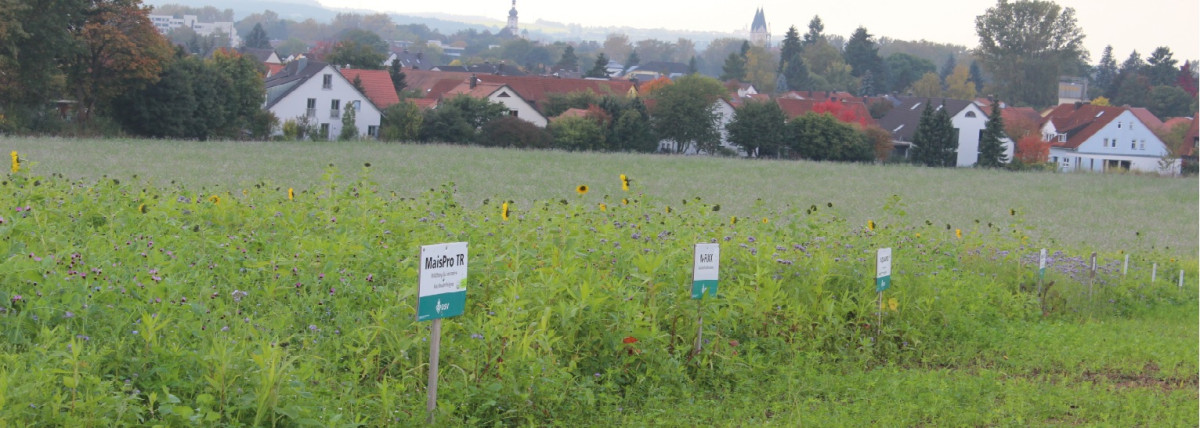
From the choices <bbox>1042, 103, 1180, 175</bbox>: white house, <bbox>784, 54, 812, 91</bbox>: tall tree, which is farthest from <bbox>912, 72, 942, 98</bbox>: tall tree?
<bbox>1042, 103, 1180, 175</bbox>: white house

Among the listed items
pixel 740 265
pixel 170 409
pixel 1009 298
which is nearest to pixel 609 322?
pixel 740 265

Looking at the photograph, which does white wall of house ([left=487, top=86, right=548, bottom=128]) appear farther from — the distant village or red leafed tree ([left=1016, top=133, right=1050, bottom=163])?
red leafed tree ([left=1016, top=133, right=1050, bottom=163])

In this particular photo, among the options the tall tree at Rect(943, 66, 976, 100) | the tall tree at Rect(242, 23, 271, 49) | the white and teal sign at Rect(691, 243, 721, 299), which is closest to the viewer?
the white and teal sign at Rect(691, 243, 721, 299)

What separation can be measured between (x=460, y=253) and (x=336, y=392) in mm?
925

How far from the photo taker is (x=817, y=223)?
12.4 meters

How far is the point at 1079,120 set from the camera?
87.9 m

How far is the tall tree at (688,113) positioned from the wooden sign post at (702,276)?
2156 inches

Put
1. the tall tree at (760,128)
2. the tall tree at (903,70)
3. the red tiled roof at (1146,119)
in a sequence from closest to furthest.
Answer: the tall tree at (760,128)
the red tiled roof at (1146,119)
the tall tree at (903,70)

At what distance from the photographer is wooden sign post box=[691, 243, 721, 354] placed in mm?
7625

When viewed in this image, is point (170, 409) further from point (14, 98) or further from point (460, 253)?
point (14, 98)

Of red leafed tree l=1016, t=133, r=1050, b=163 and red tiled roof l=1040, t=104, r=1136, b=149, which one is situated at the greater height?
red tiled roof l=1040, t=104, r=1136, b=149

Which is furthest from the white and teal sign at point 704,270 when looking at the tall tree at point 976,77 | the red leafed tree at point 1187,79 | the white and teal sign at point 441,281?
the tall tree at point 976,77

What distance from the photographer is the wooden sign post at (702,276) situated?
25.0 feet

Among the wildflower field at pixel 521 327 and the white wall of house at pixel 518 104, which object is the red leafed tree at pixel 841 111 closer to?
the white wall of house at pixel 518 104
